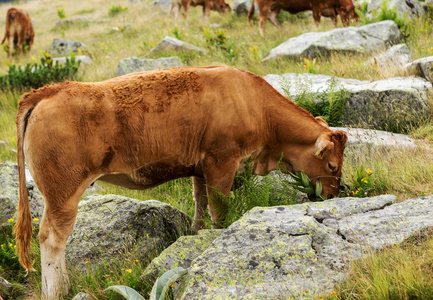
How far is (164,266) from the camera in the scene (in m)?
4.06

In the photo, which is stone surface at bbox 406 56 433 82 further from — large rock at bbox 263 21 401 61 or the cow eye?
the cow eye

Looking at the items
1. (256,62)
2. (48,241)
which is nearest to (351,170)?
(48,241)

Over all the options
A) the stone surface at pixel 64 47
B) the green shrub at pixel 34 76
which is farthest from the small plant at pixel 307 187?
the stone surface at pixel 64 47

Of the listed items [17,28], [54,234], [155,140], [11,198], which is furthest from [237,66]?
[17,28]

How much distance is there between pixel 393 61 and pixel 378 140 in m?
2.91

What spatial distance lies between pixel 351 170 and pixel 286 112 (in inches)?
44.2

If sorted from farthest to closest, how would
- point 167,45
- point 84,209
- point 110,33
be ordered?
point 110,33 < point 167,45 < point 84,209

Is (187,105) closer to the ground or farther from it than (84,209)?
farther from it

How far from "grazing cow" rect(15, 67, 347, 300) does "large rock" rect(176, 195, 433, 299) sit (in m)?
0.92

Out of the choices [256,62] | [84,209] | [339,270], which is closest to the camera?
[339,270]

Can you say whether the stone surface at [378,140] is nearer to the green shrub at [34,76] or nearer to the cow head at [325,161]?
the cow head at [325,161]

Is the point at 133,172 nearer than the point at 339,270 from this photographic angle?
No

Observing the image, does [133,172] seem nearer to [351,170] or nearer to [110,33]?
[351,170]

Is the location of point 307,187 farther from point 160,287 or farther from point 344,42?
point 344,42
